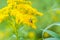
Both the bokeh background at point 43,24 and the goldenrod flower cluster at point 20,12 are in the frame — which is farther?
the bokeh background at point 43,24

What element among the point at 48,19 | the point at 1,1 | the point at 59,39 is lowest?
the point at 59,39

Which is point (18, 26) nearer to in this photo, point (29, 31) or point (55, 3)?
point (29, 31)

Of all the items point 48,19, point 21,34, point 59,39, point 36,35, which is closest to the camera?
point 59,39

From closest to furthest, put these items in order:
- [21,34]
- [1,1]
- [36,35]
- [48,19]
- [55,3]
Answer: [21,34] < [36,35] < [48,19] < [55,3] < [1,1]

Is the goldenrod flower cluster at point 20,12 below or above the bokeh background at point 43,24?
below

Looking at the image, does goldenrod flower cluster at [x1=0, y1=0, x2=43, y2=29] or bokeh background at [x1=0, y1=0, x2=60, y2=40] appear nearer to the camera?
goldenrod flower cluster at [x1=0, y1=0, x2=43, y2=29]

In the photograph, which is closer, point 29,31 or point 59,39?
point 59,39

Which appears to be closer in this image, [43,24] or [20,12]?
[20,12]

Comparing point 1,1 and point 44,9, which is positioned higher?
point 1,1

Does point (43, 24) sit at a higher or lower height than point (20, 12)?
higher

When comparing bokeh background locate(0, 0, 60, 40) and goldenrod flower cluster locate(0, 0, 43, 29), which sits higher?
bokeh background locate(0, 0, 60, 40)

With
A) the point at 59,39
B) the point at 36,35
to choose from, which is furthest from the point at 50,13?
the point at 59,39
